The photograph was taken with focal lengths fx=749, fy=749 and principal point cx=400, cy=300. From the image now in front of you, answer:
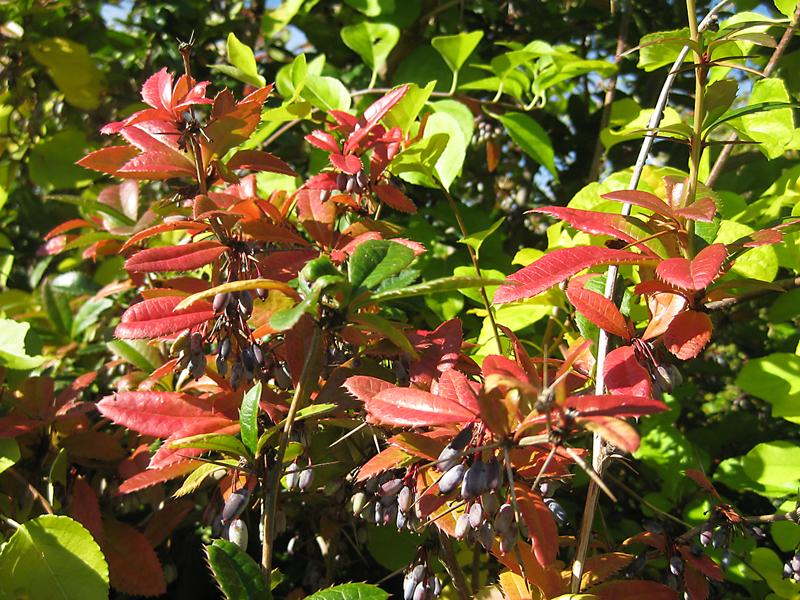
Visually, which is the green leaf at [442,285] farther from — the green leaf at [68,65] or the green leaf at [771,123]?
the green leaf at [68,65]

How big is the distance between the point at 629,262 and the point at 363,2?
3.62 feet

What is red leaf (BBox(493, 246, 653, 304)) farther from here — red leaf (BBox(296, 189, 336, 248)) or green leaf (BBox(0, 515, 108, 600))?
green leaf (BBox(0, 515, 108, 600))

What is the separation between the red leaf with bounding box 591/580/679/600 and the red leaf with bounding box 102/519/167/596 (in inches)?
22.2

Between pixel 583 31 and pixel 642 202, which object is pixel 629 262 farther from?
pixel 583 31

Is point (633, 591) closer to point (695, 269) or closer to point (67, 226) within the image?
point (695, 269)

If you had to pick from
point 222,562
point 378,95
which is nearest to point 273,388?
point 222,562

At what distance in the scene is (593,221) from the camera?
29.7 inches

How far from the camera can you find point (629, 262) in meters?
0.73

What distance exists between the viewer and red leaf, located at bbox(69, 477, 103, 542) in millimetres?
1000

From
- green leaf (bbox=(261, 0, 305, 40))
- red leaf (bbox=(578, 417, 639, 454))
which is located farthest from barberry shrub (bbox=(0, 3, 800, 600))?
green leaf (bbox=(261, 0, 305, 40))

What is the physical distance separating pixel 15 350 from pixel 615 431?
921 mm

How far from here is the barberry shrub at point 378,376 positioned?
0.65 meters

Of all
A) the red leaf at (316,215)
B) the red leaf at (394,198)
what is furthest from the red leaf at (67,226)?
the red leaf at (394,198)

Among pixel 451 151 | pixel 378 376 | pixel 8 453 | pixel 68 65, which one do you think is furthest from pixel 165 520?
pixel 68 65
